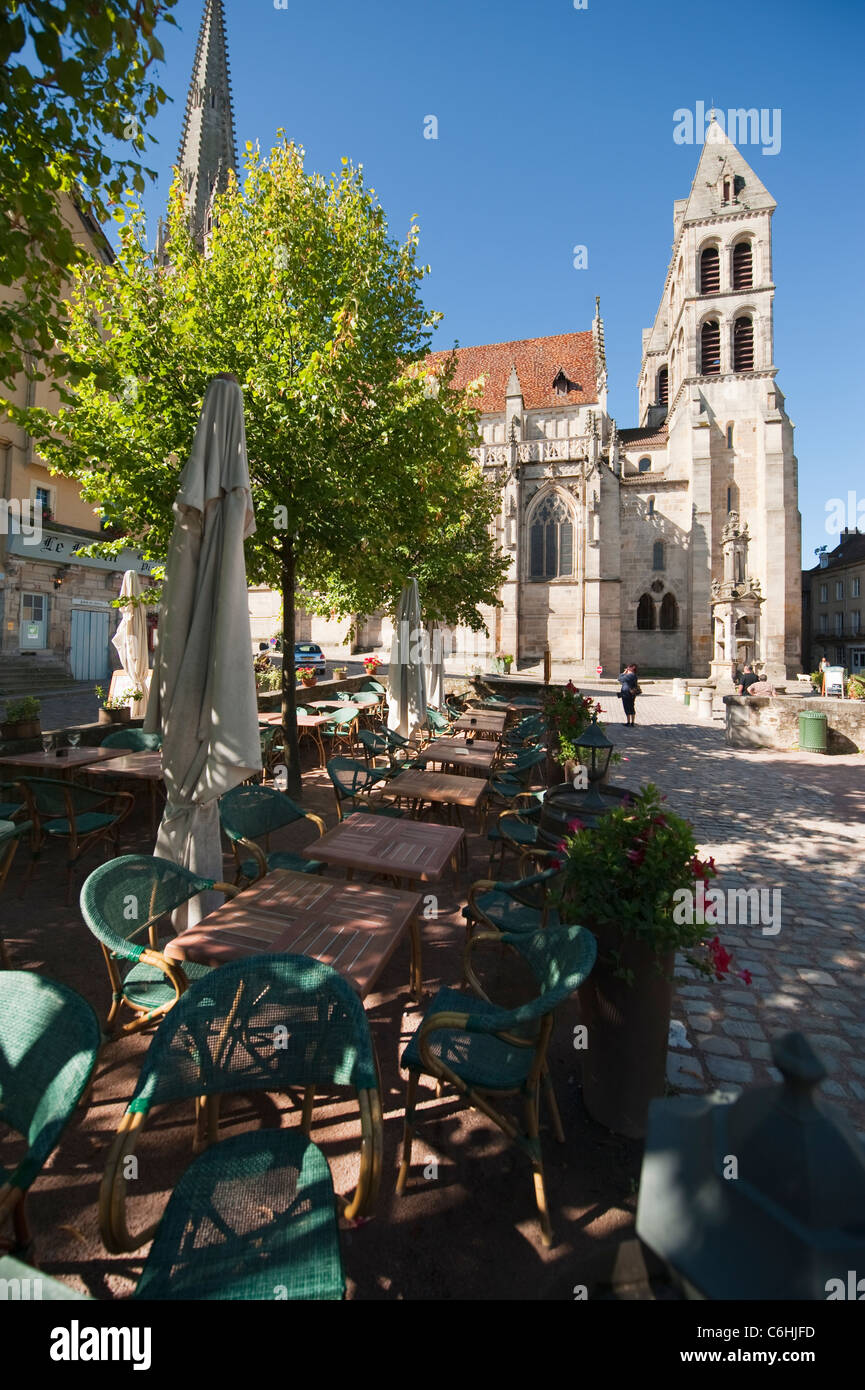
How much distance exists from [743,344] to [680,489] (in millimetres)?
9807

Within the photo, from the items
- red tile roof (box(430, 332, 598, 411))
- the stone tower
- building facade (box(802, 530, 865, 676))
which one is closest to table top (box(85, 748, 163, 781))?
the stone tower

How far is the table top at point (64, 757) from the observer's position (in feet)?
18.3

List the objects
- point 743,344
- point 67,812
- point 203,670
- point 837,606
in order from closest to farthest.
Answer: point 203,670, point 67,812, point 743,344, point 837,606

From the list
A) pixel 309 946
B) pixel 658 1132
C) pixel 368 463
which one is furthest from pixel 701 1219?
pixel 368 463

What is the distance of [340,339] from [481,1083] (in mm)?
7502

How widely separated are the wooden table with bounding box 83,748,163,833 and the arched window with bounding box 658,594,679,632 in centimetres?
3356

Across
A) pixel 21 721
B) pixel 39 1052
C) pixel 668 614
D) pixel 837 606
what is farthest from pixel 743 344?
pixel 39 1052

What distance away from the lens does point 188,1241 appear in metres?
1.58

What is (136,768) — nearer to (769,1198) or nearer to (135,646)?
(135,646)

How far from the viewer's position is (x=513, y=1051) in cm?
256

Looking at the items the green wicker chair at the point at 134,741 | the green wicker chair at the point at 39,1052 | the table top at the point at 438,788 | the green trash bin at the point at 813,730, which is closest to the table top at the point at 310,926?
→ the green wicker chair at the point at 39,1052

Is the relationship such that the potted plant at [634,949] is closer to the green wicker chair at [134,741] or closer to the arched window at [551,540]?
the green wicker chair at [134,741]

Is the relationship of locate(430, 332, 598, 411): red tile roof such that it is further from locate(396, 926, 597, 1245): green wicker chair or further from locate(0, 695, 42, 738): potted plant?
locate(396, 926, 597, 1245): green wicker chair

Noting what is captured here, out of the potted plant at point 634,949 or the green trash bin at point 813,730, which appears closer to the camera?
the potted plant at point 634,949
